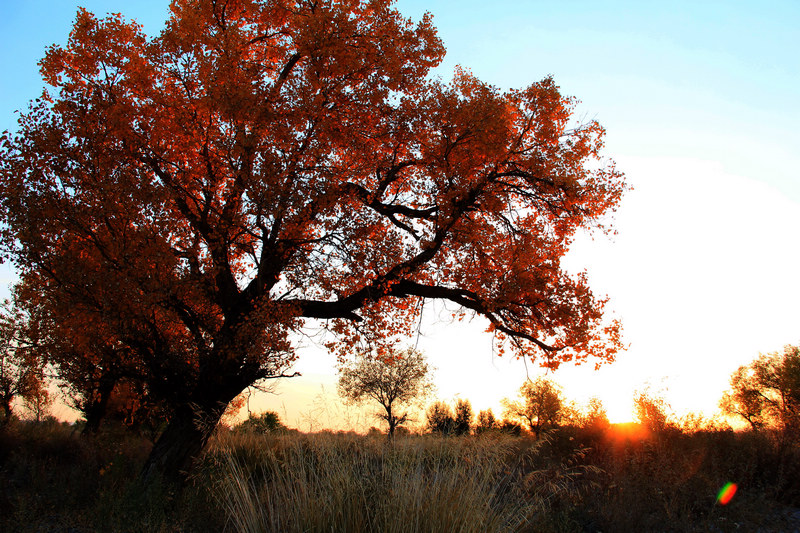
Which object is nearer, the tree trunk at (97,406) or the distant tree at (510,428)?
the distant tree at (510,428)

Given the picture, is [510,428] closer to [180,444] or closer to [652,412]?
[652,412]

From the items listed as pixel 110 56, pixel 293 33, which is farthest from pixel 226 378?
pixel 293 33

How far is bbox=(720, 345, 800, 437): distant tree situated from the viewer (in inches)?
1371

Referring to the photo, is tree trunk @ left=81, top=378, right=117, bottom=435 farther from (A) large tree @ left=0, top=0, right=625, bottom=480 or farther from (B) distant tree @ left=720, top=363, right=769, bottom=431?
(B) distant tree @ left=720, top=363, right=769, bottom=431

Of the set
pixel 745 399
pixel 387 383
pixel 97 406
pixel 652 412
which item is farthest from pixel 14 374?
pixel 745 399

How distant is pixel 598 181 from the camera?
12.9 meters

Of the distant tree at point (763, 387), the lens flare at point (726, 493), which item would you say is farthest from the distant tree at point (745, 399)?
the lens flare at point (726, 493)

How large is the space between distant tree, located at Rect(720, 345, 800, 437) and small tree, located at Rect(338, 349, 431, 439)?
81.8 ft

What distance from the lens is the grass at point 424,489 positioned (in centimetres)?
509

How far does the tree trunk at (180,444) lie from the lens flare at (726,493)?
10597mm

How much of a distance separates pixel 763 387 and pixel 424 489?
4428 centimetres

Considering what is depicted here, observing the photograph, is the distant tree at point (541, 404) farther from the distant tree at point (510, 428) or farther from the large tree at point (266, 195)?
the large tree at point (266, 195)

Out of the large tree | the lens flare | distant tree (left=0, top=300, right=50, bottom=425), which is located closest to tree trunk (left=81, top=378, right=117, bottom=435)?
distant tree (left=0, top=300, right=50, bottom=425)

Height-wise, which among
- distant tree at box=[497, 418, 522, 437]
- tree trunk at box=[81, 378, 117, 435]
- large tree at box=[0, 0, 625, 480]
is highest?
large tree at box=[0, 0, 625, 480]
